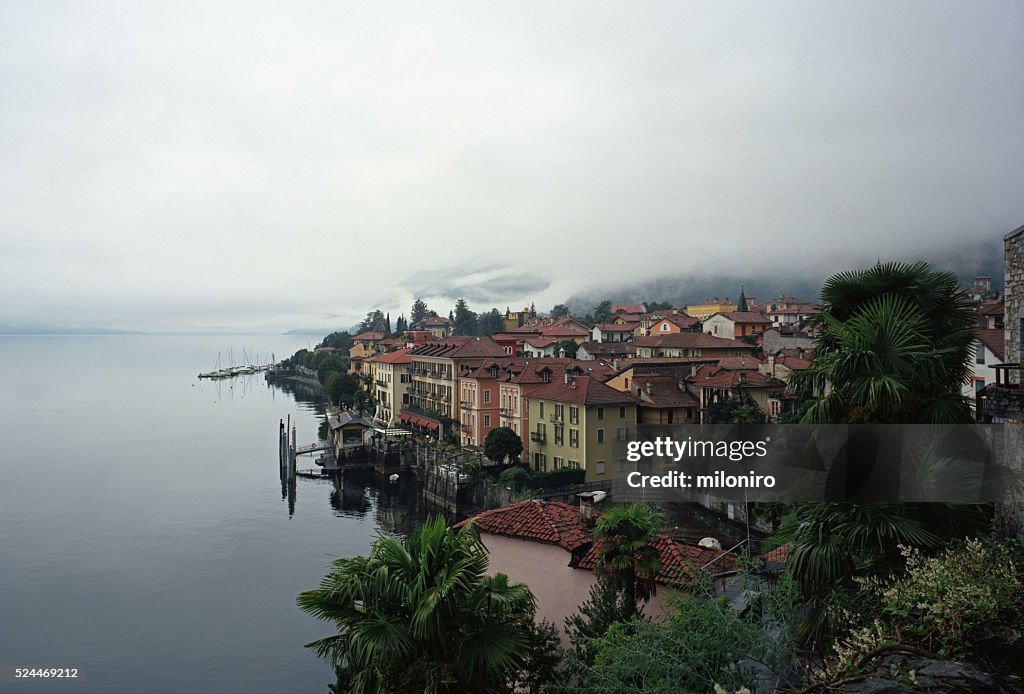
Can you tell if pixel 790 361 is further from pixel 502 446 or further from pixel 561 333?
pixel 561 333

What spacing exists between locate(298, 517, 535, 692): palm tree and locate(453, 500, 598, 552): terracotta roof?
614 centimetres

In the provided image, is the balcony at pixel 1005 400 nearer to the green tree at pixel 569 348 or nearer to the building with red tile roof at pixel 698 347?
the building with red tile roof at pixel 698 347

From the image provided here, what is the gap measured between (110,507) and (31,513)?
441cm

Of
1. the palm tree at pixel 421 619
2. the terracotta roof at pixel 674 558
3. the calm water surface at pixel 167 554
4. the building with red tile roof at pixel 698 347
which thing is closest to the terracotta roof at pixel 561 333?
the building with red tile roof at pixel 698 347

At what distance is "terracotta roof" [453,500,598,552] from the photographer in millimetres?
15004

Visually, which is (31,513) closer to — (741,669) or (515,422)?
(515,422)

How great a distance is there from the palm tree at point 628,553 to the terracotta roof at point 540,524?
2.91 metres

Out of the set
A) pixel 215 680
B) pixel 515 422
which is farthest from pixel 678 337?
pixel 215 680

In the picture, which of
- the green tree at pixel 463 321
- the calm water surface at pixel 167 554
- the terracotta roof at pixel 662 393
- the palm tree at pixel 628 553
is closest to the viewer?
the palm tree at pixel 628 553

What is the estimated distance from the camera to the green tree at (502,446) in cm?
4234

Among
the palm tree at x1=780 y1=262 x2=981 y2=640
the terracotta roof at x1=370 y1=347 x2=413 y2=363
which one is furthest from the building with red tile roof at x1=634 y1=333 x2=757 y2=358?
the palm tree at x1=780 y1=262 x2=981 y2=640

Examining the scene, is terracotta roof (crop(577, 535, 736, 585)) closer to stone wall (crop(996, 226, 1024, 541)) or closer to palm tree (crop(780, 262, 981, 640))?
palm tree (crop(780, 262, 981, 640))

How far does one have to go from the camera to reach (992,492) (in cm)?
900

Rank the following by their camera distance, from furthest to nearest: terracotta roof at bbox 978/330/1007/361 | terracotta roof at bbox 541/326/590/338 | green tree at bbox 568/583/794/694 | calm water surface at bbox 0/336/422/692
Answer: terracotta roof at bbox 541/326/590/338
terracotta roof at bbox 978/330/1007/361
calm water surface at bbox 0/336/422/692
green tree at bbox 568/583/794/694
